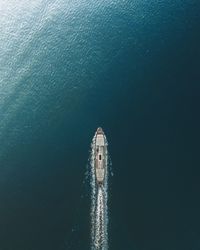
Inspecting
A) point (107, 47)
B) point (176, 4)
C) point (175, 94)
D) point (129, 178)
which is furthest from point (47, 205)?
point (176, 4)

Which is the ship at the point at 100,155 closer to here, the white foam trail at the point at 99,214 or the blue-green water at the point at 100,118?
the white foam trail at the point at 99,214

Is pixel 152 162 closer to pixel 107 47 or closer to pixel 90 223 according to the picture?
pixel 90 223

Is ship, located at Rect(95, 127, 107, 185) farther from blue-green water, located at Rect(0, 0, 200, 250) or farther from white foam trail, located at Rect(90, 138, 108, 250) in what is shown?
blue-green water, located at Rect(0, 0, 200, 250)

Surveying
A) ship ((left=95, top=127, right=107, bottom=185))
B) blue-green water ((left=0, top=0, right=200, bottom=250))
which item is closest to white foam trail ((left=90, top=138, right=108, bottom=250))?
ship ((left=95, top=127, right=107, bottom=185))

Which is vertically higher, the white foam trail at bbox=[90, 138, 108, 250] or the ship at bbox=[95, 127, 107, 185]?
the ship at bbox=[95, 127, 107, 185]

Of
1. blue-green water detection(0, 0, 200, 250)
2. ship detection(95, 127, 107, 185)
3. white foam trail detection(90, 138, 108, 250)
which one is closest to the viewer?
white foam trail detection(90, 138, 108, 250)

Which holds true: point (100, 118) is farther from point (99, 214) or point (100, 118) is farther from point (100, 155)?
point (99, 214)
